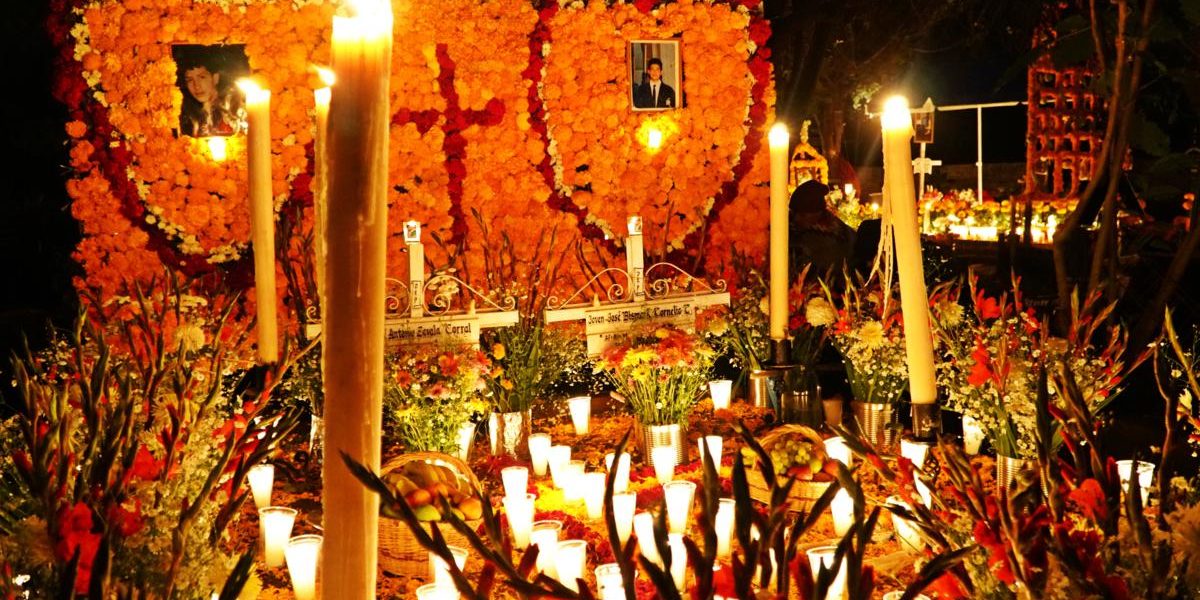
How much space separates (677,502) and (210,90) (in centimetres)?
385

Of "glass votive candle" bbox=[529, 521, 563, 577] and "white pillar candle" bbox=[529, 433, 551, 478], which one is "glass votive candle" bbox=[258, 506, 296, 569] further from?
"white pillar candle" bbox=[529, 433, 551, 478]

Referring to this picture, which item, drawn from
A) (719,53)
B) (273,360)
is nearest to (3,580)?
(273,360)

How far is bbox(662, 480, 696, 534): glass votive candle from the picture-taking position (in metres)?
2.95

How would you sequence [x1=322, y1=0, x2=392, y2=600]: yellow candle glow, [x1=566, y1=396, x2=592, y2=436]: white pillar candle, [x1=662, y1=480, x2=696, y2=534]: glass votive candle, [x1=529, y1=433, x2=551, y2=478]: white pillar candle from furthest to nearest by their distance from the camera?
[x1=566, y1=396, x2=592, y2=436]: white pillar candle < [x1=529, y1=433, x2=551, y2=478]: white pillar candle < [x1=662, y1=480, x2=696, y2=534]: glass votive candle < [x1=322, y1=0, x2=392, y2=600]: yellow candle glow

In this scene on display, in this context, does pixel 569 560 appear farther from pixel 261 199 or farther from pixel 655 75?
pixel 655 75

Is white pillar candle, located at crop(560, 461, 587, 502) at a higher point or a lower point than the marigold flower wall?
lower

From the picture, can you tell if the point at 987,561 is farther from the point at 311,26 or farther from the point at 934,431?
the point at 311,26

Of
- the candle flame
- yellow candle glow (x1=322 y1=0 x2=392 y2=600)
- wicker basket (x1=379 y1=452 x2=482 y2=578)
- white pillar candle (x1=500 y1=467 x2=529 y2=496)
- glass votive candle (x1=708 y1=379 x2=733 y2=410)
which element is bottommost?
wicker basket (x1=379 y1=452 x2=482 y2=578)

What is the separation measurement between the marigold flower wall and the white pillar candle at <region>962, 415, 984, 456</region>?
252 centimetres

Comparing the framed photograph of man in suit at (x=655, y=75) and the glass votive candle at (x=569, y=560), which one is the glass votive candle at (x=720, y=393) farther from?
the framed photograph of man in suit at (x=655, y=75)

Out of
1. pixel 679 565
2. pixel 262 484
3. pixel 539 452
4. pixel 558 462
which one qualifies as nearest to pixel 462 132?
pixel 539 452

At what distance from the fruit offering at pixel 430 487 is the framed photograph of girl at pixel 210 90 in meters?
3.28

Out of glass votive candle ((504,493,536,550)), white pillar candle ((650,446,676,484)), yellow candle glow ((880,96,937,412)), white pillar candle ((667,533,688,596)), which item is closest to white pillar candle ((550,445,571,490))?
white pillar candle ((650,446,676,484))

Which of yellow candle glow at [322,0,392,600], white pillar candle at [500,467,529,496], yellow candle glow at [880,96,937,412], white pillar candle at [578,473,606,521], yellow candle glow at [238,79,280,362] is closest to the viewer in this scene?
yellow candle glow at [322,0,392,600]
